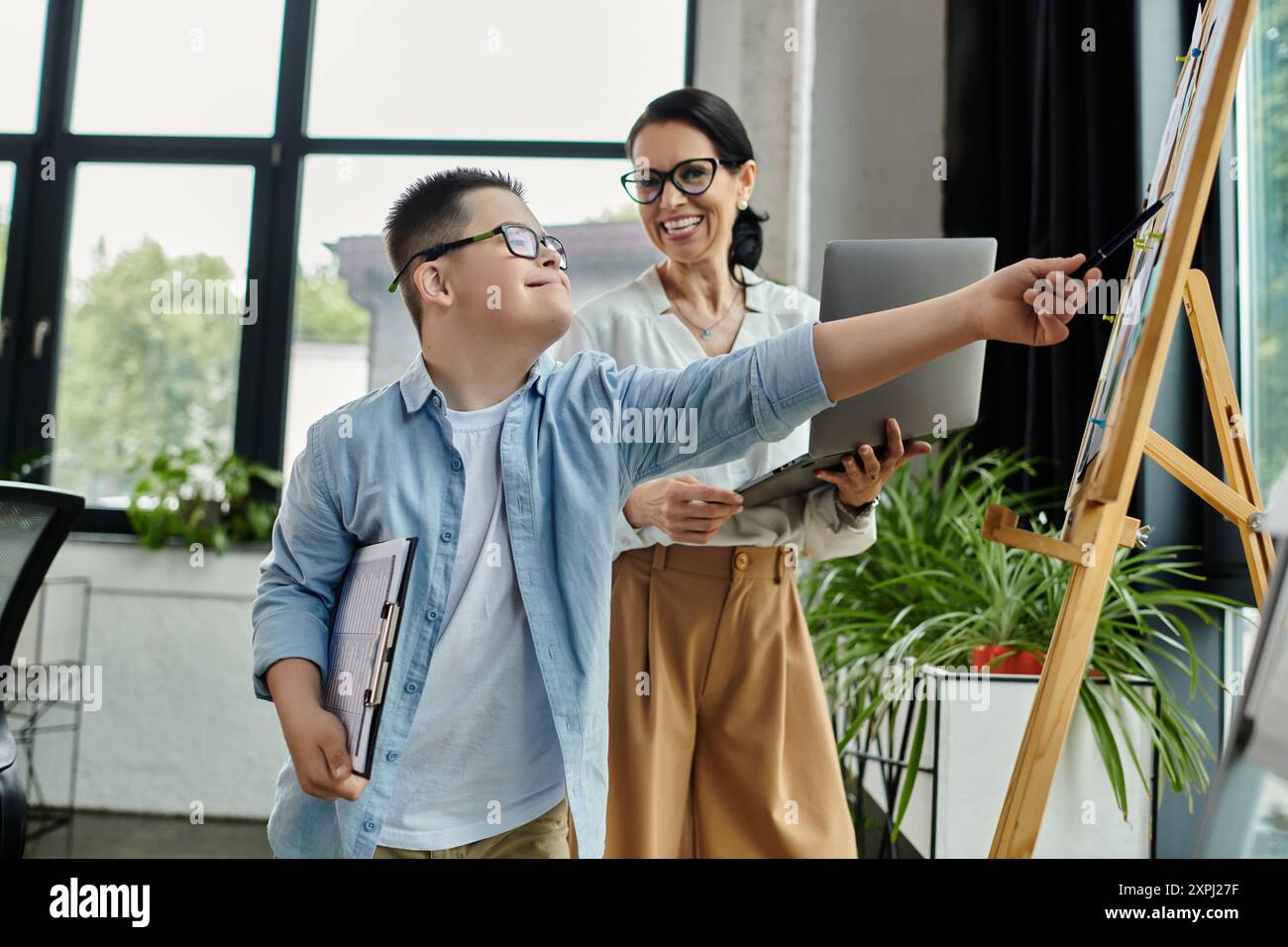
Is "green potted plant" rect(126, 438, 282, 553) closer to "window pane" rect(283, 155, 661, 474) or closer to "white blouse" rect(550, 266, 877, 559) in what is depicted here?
"window pane" rect(283, 155, 661, 474)

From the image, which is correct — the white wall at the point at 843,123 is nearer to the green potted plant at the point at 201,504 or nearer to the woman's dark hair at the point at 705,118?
the woman's dark hair at the point at 705,118

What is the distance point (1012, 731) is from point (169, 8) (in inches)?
143

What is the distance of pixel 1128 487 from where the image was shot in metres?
1.01

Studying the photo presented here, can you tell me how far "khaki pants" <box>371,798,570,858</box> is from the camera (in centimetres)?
95

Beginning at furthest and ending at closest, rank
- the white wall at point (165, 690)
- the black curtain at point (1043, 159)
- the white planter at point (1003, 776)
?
the white wall at point (165, 690)
the black curtain at point (1043, 159)
the white planter at point (1003, 776)

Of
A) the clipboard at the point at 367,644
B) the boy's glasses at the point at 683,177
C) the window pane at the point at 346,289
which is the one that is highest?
the window pane at the point at 346,289

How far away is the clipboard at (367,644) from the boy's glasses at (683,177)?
26.7 inches

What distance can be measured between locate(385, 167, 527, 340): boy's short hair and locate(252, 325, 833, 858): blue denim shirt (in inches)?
5.9

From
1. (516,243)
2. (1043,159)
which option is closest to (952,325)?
(516,243)

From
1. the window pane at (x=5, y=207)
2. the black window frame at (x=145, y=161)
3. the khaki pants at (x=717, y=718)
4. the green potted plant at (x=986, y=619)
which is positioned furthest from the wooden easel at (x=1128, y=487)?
the window pane at (x=5, y=207)

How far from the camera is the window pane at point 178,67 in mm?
3490

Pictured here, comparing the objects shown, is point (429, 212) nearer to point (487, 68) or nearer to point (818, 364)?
point (818, 364)

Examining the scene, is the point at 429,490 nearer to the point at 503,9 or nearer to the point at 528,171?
the point at 528,171

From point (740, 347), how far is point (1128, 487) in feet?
1.70
